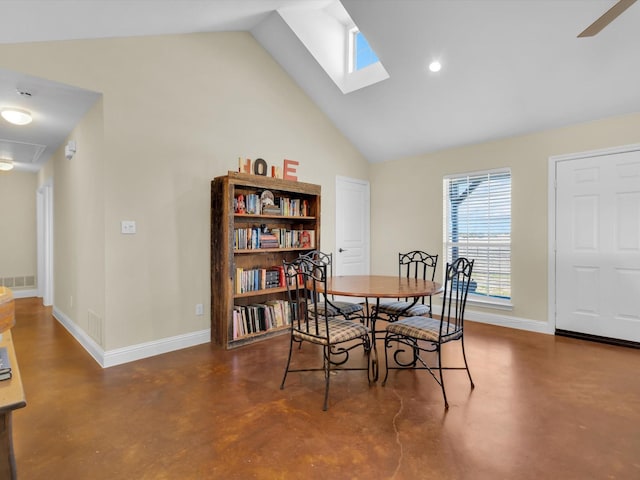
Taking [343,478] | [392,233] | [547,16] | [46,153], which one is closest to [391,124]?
[392,233]

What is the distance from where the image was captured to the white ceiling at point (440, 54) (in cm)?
270

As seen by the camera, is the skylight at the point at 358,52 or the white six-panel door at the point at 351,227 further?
the white six-panel door at the point at 351,227

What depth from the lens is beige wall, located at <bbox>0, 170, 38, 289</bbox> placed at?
605 centimetres

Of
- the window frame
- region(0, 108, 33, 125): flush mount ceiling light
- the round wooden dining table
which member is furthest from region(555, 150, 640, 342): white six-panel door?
region(0, 108, 33, 125): flush mount ceiling light

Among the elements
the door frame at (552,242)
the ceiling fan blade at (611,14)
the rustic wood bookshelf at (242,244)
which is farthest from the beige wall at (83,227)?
the door frame at (552,242)

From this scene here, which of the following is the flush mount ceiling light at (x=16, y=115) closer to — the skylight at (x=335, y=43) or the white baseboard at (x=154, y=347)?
the white baseboard at (x=154, y=347)

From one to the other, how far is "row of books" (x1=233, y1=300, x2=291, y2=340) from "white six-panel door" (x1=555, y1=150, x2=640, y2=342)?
316 cm

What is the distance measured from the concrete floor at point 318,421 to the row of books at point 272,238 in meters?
1.15

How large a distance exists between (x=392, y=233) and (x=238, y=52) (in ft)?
10.7

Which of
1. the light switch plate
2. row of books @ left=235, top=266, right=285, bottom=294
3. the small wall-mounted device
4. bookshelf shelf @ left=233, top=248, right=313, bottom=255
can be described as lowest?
row of books @ left=235, top=266, right=285, bottom=294

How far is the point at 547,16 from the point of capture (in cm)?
288

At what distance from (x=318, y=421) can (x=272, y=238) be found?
7.22 ft

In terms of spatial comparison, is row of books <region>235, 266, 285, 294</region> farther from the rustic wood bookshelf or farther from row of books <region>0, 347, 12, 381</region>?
row of books <region>0, 347, 12, 381</region>

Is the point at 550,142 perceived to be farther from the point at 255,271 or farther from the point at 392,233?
the point at 255,271
